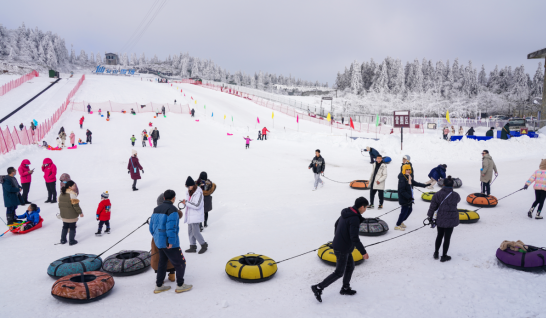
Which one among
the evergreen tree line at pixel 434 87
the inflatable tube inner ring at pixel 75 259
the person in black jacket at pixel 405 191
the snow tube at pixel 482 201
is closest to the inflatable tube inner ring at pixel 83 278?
the inflatable tube inner ring at pixel 75 259

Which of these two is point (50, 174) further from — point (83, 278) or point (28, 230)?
point (83, 278)

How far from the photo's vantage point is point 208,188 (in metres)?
8.57

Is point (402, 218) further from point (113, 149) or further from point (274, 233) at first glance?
point (113, 149)

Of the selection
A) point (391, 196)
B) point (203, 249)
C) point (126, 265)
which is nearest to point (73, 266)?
point (126, 265)

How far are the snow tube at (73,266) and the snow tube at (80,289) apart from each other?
68 cm

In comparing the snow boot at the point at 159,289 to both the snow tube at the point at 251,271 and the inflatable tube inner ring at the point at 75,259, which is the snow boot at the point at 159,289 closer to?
the snow tube at the point at 251,271

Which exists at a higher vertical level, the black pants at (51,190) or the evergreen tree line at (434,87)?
the evergreen tree line at (434,87)

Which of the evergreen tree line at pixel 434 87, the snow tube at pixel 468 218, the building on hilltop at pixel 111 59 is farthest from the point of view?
the building on hilltop at pixel 111 59

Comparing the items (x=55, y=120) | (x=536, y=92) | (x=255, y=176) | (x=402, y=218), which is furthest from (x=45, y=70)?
(x=536, y=92)

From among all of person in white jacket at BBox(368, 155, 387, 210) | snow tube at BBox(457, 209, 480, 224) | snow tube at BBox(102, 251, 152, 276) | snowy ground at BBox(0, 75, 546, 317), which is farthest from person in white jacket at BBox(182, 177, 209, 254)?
snow tube at BBox(457, 209, 480, 224)

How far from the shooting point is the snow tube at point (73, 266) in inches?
230

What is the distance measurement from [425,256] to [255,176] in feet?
37.7

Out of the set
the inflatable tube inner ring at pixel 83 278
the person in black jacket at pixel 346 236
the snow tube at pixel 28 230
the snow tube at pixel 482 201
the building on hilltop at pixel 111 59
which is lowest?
the snow tube at pixel 28 230

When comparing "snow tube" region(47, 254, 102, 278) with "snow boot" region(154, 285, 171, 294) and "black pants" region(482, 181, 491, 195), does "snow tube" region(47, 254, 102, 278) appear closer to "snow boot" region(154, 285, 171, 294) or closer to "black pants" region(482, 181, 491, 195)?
"snow boot" region(154, 285, 171, 294)
